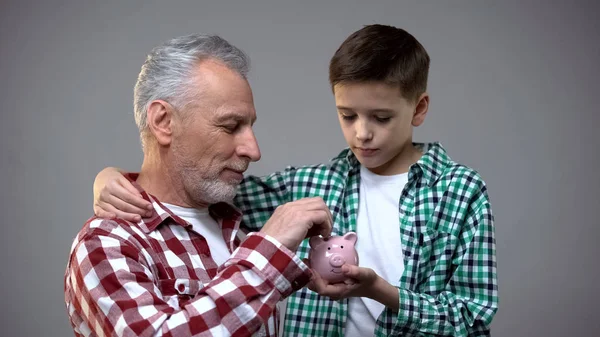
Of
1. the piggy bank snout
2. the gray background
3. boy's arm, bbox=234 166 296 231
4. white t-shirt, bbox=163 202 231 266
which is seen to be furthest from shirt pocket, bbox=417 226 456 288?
Result: the gray background

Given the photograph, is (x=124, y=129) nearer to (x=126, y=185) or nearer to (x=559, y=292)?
(x=126, y=185)

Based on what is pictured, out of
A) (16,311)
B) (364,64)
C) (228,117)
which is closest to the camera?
(228,117)

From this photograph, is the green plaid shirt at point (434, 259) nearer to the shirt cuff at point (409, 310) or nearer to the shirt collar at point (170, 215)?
the shirt cuff at point (409, 310)

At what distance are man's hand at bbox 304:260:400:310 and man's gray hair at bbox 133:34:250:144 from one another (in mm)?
619

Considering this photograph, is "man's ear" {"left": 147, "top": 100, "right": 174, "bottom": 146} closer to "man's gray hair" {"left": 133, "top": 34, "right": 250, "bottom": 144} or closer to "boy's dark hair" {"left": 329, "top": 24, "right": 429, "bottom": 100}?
"man's gray hair" {"left": 133, "top": 34, "right": 250, "bottom": 144}

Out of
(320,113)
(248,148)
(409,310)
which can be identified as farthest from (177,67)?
(320,113)

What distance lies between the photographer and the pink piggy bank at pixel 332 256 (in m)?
2.19

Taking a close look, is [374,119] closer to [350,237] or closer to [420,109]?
[420,109]

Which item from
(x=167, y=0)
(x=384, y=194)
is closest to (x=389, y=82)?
(x=384, y=194)

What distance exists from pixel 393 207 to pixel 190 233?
698mm

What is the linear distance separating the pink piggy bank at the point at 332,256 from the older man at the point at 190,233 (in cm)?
6

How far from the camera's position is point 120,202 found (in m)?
2.16

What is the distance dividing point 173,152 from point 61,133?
1837mm

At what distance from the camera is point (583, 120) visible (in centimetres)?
403
